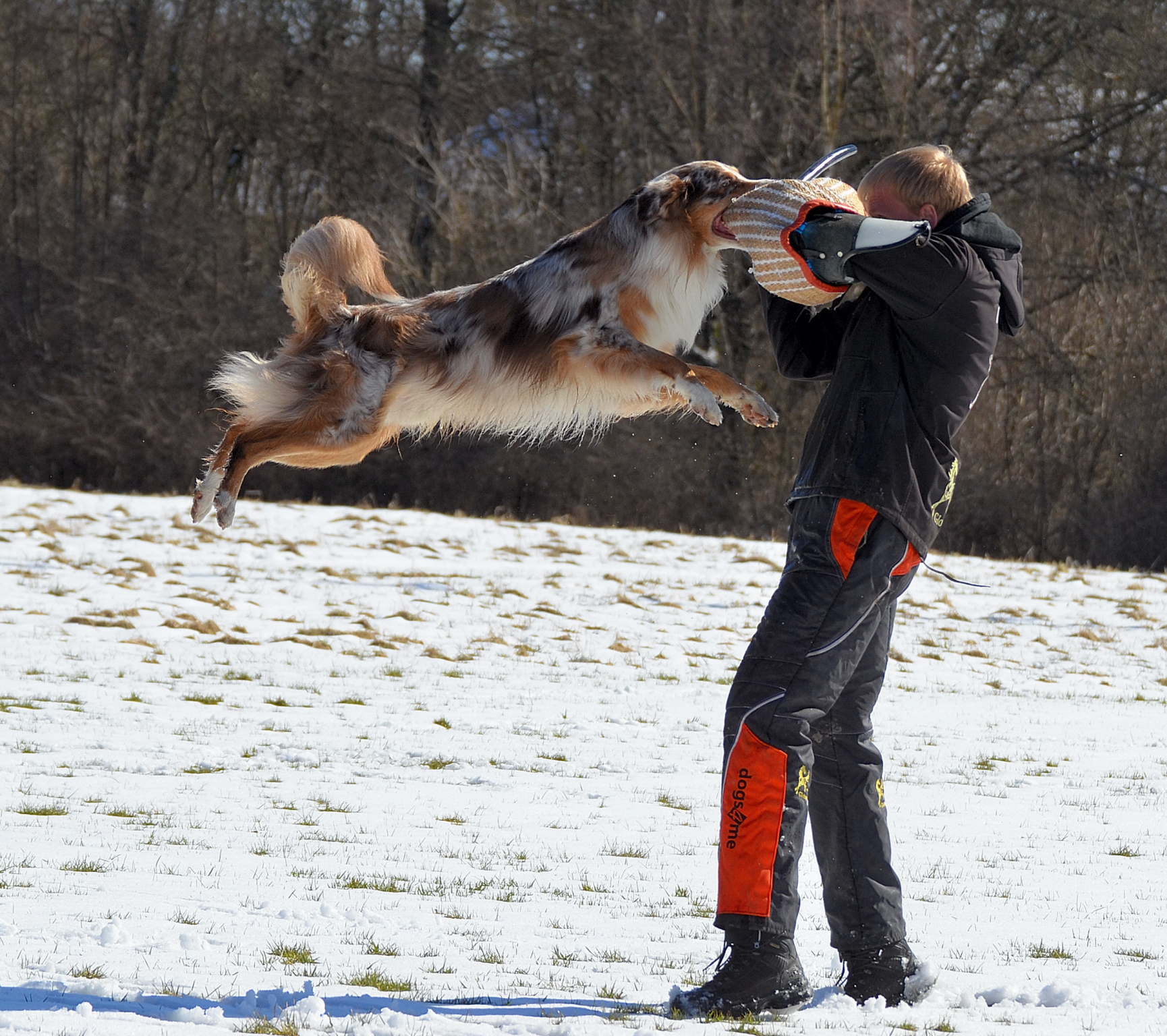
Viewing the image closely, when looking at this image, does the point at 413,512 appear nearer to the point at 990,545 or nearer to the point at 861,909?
the point at 990,545

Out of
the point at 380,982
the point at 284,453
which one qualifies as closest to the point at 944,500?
the point at 380,982

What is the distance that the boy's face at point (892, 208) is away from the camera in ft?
10.4

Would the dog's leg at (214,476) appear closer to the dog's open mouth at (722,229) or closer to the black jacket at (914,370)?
the dog's open mouth at (722,229)

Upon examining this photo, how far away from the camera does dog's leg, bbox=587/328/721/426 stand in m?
4.52

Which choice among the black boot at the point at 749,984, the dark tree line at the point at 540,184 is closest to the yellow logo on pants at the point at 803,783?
the black boot at the point at 749,984

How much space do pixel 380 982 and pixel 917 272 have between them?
81.2 inches

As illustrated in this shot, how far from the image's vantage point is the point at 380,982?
316cm

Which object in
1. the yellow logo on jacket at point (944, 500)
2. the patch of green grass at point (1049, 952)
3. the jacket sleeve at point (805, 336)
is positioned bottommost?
the patch of green grass at point (1049, 952)

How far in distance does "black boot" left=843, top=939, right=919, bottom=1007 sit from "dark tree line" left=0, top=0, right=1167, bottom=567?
14.2 meters

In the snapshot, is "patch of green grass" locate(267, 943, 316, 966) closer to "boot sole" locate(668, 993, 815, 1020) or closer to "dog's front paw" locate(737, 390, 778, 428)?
"boot sole" locate(668, 993, 815, 1020)

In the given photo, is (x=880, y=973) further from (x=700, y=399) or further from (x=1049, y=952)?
(x=700, y=399)

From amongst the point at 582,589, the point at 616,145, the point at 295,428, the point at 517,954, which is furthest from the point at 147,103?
the point at 517,954

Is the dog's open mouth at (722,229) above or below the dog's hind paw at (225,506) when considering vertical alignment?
above

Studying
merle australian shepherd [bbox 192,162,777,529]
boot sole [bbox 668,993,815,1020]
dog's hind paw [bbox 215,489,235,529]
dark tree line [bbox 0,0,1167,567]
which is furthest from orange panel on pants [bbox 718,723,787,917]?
dark tree line [bbox 0,0,1167,567]
